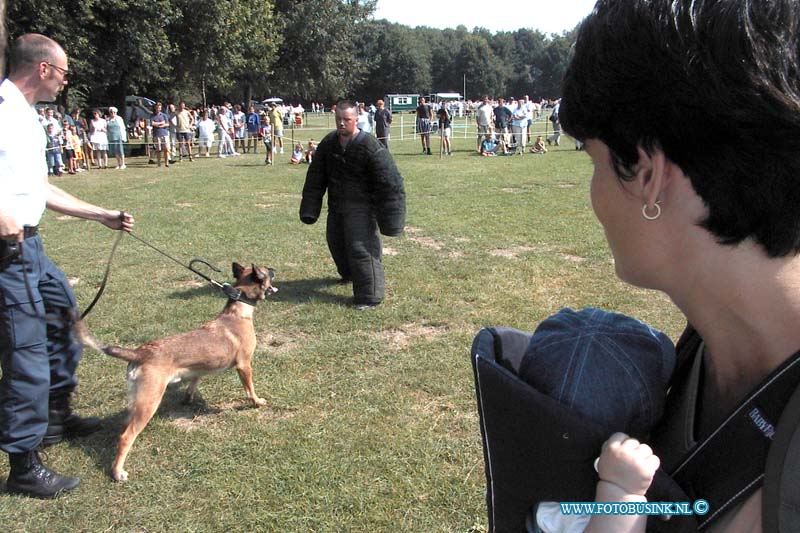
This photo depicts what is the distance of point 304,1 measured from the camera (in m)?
45.3

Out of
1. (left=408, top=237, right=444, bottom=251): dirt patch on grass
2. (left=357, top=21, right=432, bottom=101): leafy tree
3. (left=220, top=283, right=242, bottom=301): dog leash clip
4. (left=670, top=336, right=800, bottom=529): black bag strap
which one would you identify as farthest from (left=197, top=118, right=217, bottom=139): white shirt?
(left=357, top=21, right=432, bottom=101): leafy tree

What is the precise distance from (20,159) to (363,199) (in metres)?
3.82

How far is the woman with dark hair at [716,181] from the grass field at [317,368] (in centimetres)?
260

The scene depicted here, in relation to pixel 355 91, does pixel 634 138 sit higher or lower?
lower

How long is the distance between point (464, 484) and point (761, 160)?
3.06 m

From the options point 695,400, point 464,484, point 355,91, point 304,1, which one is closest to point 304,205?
point 464,484

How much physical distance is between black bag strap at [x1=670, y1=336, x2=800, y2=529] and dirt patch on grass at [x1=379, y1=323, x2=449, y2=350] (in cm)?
454

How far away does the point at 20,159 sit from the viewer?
3.14m

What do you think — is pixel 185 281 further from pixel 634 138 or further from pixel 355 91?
pixel 355 91

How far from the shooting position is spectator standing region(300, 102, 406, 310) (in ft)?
21.0

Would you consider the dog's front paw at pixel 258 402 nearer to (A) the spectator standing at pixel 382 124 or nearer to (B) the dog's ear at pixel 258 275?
(B) the dog's ear at pixel 258 275

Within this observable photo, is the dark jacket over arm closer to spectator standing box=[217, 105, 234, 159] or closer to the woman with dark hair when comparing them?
the woman with dark hair

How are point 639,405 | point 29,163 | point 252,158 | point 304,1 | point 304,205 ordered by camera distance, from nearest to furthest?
point 639,405, point 29,163, point 304,205, point 252,158, point 304,1

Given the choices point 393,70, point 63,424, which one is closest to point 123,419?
point 63,424
